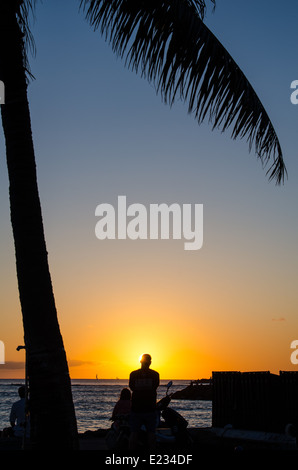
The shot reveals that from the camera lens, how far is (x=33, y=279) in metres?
6.44

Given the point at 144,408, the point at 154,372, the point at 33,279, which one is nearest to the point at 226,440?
the point at 154,372

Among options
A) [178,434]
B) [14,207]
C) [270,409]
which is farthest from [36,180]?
[270,409]

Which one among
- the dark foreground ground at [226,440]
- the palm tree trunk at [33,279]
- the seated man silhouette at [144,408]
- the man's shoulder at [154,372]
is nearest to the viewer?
the palm tree trunk at [33,279]

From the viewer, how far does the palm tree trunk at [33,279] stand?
6.22 meters

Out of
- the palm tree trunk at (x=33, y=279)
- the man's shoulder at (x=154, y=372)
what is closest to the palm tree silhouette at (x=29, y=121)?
the palm tree trunk at (x=33, y=279)

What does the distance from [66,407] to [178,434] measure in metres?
5.65

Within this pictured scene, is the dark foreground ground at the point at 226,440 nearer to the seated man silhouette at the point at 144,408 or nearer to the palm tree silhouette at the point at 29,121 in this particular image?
the seated man silhouette at the point at 144,408

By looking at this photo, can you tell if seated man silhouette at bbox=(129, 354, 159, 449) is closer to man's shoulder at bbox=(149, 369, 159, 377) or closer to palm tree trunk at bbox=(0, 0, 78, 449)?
man's shoulder at bbox=(149, 369, 159, 377)

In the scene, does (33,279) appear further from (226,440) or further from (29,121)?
(226,440)

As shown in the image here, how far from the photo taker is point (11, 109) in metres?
6.79

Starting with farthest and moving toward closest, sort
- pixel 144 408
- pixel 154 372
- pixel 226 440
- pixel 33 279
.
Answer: pixel 226 440 → pixel 154 372 → pixel 144 408 → pixel 33 279

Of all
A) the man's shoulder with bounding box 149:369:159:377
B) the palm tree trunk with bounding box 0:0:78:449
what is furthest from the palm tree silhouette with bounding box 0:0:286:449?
the man's shoulder with bounding box 149:369:159:377

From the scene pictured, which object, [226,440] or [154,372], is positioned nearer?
[154,372]
